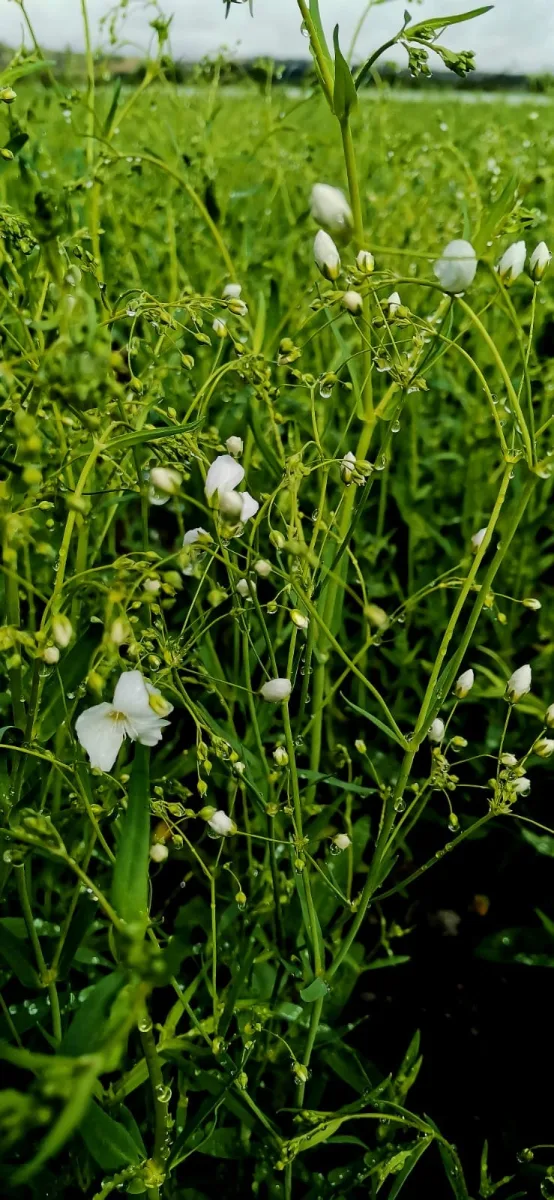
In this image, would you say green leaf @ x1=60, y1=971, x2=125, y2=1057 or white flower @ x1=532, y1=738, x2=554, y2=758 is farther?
white flower @ x1=532, y1=738, x2=554, y2=758

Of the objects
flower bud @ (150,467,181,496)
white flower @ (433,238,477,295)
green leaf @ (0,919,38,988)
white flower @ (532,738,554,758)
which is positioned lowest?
green leaf @ (0,919,38,988)

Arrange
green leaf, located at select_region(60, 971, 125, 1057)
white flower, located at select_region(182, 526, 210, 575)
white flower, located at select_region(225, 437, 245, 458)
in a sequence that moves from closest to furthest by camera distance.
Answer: green leaf, located at select_region(60, 971, 125, 1057)
white flower, located at select_region(182, 526, 210, 575)
white flower, located at select_region(225, 437, 245, 458)

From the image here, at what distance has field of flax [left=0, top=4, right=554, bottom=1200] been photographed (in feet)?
2.26

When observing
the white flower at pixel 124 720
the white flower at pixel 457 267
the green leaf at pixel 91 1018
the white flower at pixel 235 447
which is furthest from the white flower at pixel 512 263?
the green leaf at pixel 91 1018

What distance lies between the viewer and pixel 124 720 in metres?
0.72

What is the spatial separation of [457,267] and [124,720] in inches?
19.0

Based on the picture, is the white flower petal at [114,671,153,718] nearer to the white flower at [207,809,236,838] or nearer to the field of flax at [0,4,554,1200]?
the field of flax at [0,4,554,1200]

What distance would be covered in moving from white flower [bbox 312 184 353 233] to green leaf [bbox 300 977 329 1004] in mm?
751

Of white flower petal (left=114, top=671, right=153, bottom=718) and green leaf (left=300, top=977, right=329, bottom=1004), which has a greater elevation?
white flower petal (left=114, top=671, right=153, bottom=718)

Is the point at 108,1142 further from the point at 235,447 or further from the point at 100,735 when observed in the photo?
the point at 235,447

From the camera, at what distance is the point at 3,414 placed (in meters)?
0.90

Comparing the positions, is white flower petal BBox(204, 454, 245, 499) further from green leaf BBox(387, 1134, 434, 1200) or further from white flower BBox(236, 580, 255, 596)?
green leaf BBox(387, 1134, 434, 1200)

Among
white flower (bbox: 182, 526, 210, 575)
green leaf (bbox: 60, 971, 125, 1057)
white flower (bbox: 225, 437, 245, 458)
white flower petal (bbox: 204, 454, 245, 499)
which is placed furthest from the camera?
white flower (bbox: 225, 437, 245, 458)

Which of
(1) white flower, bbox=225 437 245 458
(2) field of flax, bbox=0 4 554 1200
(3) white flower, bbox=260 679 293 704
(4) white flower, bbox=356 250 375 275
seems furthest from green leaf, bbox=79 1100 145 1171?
(4) white flower, bbox=356 250 375 275
